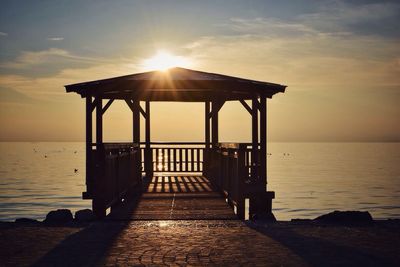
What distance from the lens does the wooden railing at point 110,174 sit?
1073 centimetres

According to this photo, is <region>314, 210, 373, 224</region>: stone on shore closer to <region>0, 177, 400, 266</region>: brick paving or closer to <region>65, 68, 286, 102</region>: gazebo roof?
<region>0, 177, 400, 266</region>: brick paving

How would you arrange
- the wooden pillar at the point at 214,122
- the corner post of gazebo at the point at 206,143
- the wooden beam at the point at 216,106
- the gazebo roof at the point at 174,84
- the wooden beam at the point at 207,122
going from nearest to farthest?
the gazebo roof at the point at 174,84
the wooden beam at the point at 216,106
the wooden pillar at the point at 214,122
the corner post of gazebo at the point at 206,143
the wooden beam at the point at 207,122

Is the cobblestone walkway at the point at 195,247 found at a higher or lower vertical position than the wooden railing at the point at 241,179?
lower

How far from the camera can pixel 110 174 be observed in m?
11.5

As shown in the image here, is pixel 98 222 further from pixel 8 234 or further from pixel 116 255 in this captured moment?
pixel 116 255

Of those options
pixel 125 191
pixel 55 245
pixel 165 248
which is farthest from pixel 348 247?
pixel 125 191

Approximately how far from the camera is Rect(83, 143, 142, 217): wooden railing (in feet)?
35.2

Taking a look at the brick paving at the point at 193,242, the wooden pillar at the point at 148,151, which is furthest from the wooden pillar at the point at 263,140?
the wooden pillar at the point at 148,151

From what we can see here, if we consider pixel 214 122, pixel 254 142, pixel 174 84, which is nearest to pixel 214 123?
pixel 214 122

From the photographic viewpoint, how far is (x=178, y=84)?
14883 millimetres

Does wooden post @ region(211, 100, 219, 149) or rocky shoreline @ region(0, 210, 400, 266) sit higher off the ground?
wooden post @ region(211, 100, 219, 149)

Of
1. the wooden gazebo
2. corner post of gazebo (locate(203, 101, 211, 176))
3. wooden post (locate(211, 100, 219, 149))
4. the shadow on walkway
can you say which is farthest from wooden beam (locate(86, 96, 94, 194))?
the shadow on walkway

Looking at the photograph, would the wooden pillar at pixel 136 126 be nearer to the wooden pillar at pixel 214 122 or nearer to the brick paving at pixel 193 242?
the wooden pillar at pixel 214 122

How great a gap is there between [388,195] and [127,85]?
39.1 metres
